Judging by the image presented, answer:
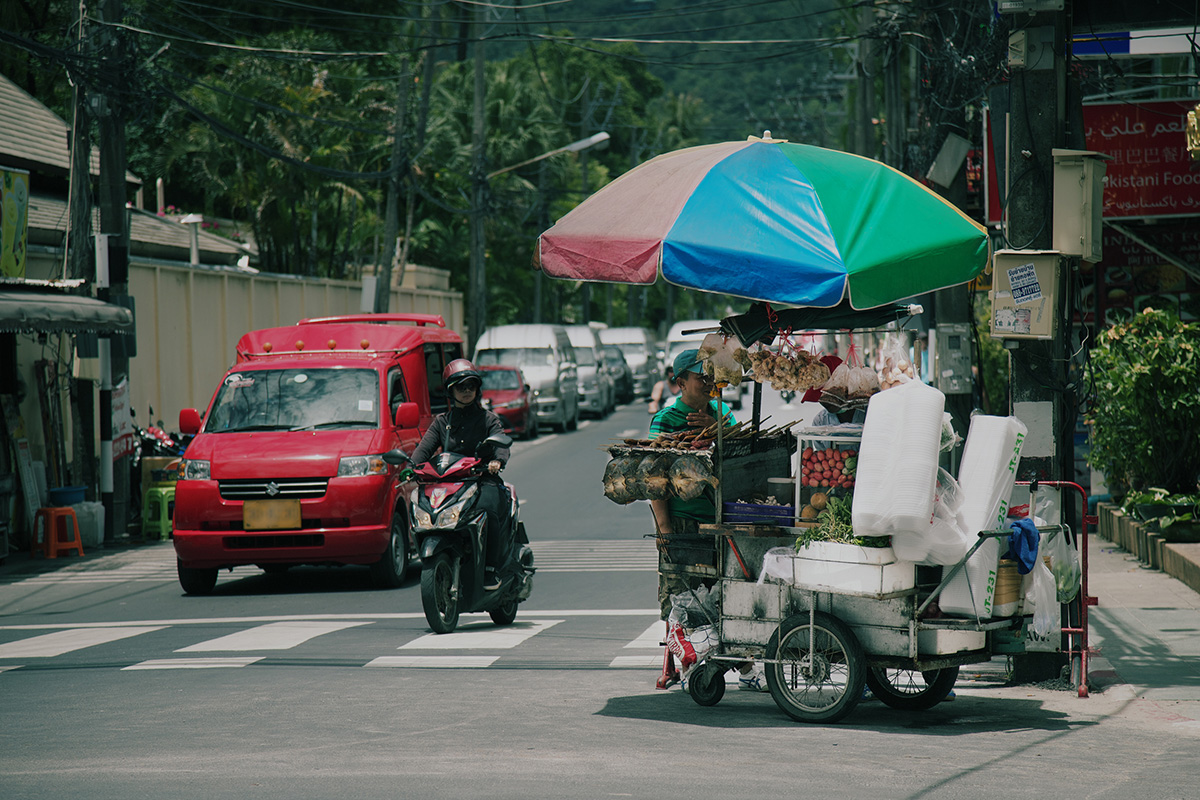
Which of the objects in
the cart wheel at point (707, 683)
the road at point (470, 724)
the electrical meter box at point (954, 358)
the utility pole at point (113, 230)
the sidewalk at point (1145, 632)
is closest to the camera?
the road at point (470, 724)

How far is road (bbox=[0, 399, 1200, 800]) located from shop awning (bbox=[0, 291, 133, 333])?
11.8 ft

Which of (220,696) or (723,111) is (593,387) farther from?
(723,111)

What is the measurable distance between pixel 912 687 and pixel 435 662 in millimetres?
3079

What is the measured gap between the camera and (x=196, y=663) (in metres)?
8.96

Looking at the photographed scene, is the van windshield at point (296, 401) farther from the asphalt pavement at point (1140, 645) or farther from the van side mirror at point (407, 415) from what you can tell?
the asphalt pavement at point (1140, 645)

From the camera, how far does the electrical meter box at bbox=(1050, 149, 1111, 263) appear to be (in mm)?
8195

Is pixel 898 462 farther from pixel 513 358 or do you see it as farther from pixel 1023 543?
pixel 513 358

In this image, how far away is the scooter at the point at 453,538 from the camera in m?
9.95

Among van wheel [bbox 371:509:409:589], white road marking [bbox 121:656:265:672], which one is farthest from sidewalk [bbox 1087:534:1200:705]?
van wheel [bbox 371:509:409:589]

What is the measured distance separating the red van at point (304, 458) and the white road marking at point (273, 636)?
1.50 m

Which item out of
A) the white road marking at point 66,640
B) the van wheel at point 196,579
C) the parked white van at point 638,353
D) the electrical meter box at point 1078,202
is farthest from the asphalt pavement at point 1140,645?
the parked white van at point 638,353

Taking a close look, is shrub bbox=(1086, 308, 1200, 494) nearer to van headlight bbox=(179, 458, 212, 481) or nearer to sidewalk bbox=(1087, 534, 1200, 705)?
sidewalk bbox=(1087, 534, 1200, 705)

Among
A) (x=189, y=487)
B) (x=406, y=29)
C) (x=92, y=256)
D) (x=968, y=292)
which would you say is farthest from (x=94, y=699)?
(x=406, y=29)

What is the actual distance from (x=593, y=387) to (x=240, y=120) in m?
11.4
